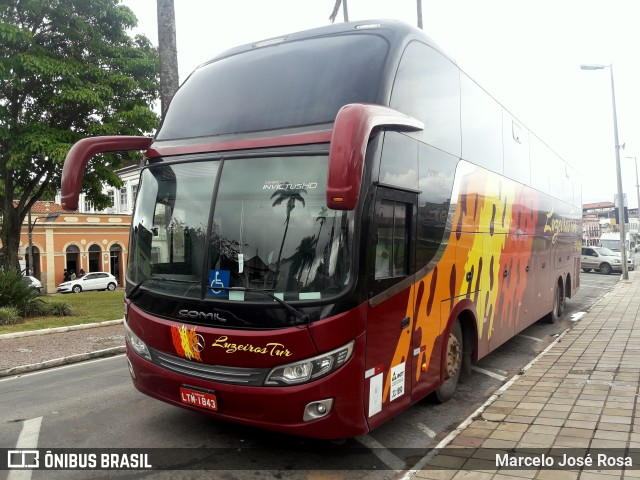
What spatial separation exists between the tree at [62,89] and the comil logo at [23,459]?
45.4 ft

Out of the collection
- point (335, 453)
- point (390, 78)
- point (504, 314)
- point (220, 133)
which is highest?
point (390, 78)

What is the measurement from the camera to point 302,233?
412 cm

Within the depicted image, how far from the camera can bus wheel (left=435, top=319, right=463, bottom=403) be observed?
19.6 ft

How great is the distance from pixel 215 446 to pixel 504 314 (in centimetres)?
490

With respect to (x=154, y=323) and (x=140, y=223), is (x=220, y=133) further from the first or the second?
(x=154, y=323)

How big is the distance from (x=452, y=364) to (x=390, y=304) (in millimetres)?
2119

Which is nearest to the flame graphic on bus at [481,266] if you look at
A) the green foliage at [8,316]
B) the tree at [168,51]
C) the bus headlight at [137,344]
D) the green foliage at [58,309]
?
the bus headlight at [137,344]

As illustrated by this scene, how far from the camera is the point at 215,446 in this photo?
4.76 metres

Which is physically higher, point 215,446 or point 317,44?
point 317,44

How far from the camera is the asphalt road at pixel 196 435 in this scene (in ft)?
14.2

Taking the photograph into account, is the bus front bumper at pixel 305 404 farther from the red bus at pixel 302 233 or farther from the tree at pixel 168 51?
the tree at pixel 168 51

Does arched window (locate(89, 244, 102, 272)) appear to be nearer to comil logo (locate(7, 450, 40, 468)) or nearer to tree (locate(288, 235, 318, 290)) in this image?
comil logo (locate(7, 450, 40, 468))

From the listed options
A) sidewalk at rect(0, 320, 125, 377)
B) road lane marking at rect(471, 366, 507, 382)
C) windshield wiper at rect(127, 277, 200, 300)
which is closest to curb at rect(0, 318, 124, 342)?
sidewalk at rect(0, 320, 125, 377)

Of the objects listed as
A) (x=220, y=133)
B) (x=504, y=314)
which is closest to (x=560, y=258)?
(x=504, y=314)
